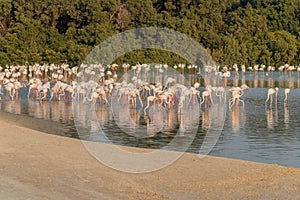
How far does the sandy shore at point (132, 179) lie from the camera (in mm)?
8609

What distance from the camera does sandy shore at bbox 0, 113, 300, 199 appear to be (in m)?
8.61

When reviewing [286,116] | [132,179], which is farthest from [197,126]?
[132,179]

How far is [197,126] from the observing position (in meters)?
17.0

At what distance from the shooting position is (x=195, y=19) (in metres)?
49.6

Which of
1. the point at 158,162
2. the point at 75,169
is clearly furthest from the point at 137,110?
the point at 75,169

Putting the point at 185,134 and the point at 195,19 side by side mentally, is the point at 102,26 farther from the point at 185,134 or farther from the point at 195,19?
the point at 185,134

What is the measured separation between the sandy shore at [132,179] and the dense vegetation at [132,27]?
3403cm

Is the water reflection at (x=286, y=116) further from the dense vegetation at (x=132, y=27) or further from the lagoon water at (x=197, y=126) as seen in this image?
the dense vegetation at (x=132, y=27)

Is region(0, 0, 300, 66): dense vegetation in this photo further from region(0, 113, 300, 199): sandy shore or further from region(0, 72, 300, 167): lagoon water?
region(0, 113, 300, 199): sandy shore

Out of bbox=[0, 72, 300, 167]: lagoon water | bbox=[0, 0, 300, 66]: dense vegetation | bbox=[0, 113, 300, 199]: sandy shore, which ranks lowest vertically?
bbox=[0, 113, 300, 199]: sandy shore

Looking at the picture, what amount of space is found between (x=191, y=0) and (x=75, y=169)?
41990mm

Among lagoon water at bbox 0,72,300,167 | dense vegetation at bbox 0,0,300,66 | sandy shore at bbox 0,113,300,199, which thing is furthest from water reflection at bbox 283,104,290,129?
dense vegetation at bbox 0,0,300,66

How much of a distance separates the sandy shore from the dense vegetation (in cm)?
3403

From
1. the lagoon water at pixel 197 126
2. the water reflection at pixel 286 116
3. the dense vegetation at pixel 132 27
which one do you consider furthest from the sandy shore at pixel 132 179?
the dense vegetation at pixel 132 27
